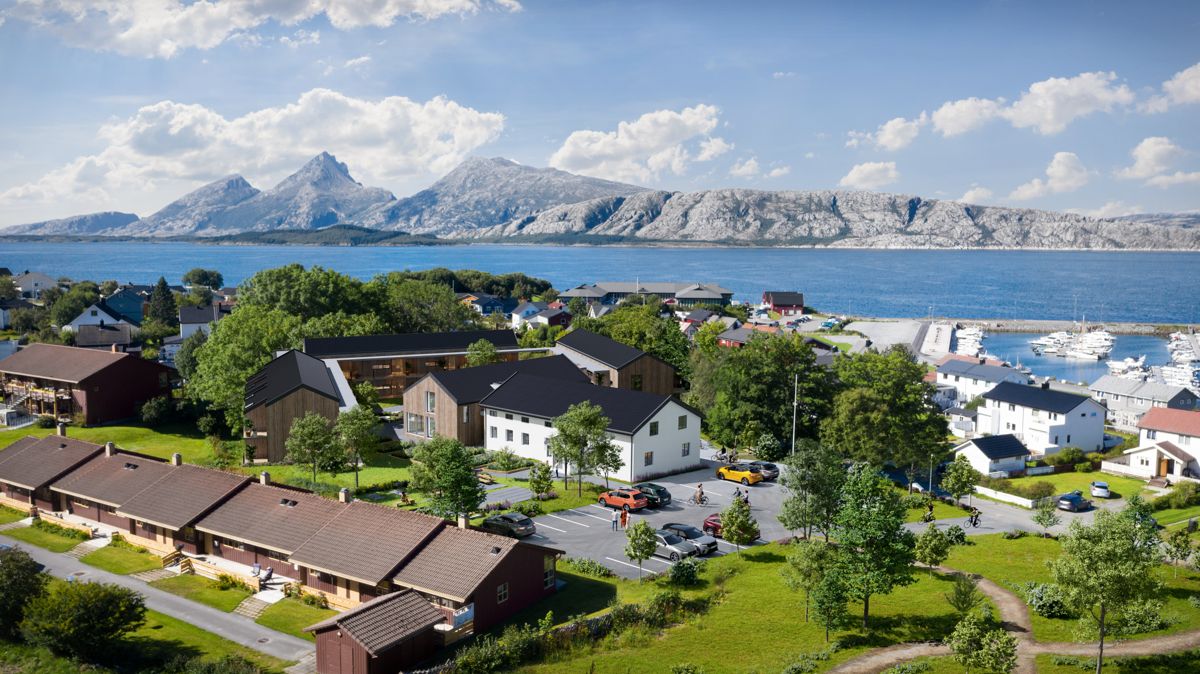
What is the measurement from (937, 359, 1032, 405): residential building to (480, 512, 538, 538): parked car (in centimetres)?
6512

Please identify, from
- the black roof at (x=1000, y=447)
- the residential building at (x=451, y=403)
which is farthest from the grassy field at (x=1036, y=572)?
the residential building at (x=451, y=403)

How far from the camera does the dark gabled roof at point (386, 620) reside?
24156 mm

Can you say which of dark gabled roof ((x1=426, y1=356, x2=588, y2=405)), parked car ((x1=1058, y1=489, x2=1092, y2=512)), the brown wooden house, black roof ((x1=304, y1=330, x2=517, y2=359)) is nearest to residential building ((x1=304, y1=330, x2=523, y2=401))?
black roof ((x1=304, y1=330, x2=517, y2=359))

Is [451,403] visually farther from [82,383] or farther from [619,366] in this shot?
[82,383]

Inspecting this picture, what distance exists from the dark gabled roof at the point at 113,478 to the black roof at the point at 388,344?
28.7m

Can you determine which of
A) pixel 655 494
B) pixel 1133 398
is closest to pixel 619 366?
pixel 655 494

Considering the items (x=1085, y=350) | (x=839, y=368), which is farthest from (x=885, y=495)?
(x=1085, y=350)

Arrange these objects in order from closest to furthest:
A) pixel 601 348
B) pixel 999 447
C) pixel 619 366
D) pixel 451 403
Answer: pixel 451 403 → pixel 999 447 → pixel 619 366 → pixel 601 348

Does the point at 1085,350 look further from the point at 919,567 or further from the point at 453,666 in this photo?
the point at 453,666

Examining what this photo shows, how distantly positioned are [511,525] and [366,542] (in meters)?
8.10

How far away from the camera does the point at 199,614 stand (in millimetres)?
29469

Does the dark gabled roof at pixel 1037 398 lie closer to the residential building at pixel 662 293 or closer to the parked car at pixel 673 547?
the parked car at pixel 673 547

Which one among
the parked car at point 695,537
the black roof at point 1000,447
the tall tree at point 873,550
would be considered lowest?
the black roof at point 1000,447

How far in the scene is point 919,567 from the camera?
110 feet
